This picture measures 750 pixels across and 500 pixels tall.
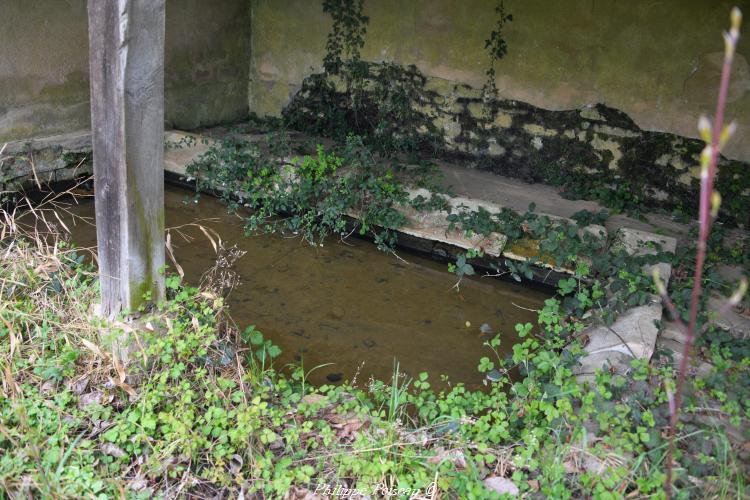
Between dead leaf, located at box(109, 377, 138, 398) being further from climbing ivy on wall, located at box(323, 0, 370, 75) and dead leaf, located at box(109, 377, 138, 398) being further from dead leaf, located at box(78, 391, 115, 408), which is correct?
climbing ivy on wall, located at box(323, 0, 370, 75)

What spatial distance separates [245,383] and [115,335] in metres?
0.67

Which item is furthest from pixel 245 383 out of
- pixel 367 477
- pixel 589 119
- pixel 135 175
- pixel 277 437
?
pixel 589 119

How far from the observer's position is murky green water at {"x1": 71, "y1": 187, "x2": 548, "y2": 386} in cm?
417

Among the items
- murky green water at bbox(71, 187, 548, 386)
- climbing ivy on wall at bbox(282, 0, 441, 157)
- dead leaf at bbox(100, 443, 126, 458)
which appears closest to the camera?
dead leaf at bbox(100, 443, 126, 458)

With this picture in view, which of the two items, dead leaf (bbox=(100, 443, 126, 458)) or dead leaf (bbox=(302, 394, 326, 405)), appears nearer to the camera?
dead leaf (bbox=(100, 443, 126, 458))

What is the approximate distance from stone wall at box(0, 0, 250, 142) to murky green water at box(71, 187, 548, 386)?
1.03m

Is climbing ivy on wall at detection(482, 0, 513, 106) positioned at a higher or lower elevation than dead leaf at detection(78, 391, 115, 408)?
higher

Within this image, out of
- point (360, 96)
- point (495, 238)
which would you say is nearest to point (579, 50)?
point (495, 238)

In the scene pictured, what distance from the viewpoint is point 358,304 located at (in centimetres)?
479

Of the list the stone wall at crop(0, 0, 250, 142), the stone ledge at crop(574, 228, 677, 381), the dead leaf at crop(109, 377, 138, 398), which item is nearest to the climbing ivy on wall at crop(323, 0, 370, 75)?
the stone wall at crop(0, 0, 250, 142)

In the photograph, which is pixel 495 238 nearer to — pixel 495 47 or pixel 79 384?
pixel 495 47

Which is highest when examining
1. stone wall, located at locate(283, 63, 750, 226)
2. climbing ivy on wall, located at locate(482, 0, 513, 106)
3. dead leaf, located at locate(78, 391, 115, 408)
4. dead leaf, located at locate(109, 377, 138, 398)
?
climbing ivy on wall, located at locate(482, 0, 513, 106)

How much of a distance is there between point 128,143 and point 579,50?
4682 mm

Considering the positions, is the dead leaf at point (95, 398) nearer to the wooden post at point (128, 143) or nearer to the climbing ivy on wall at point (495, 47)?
the wooden post at point (128, 143)
